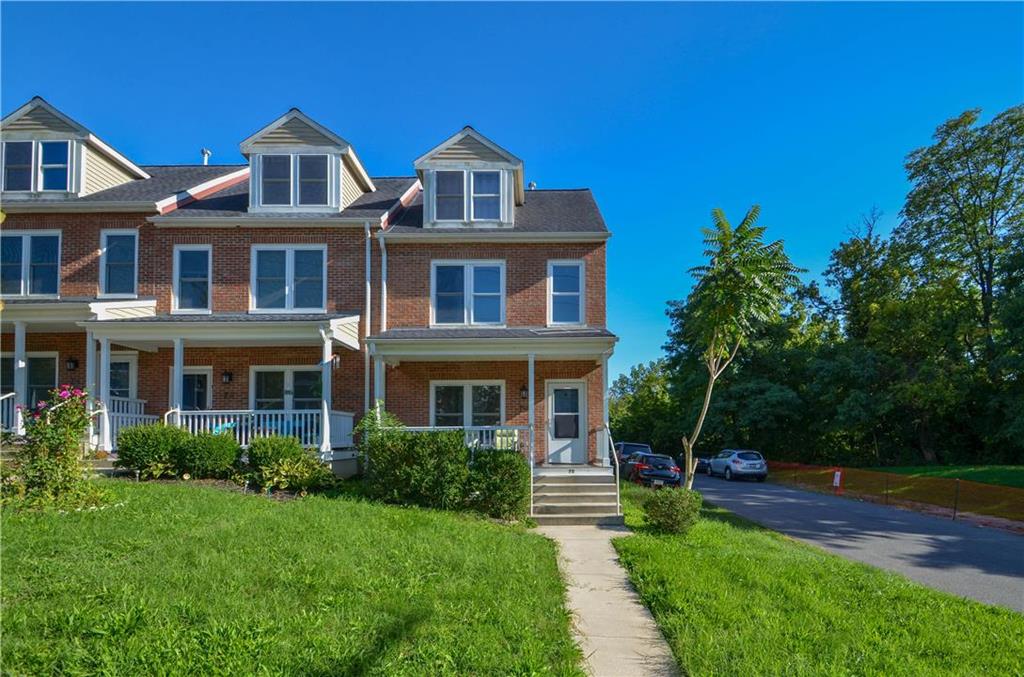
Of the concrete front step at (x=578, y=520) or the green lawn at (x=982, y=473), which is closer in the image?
the concrete front step at (x=578, y=520)

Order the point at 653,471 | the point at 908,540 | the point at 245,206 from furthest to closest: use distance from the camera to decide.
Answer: the point at 653,471, the point at 245,206, the point at 908,540

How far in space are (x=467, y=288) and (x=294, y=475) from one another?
615 centimetres

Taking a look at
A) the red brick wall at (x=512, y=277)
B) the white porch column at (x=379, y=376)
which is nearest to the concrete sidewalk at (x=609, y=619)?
the white porch column at (x=379, y=376)

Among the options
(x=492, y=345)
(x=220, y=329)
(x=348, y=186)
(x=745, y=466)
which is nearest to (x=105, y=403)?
(x=220, y=329)

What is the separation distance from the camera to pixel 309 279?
16.2m

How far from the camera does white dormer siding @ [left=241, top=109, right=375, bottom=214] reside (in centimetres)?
1631

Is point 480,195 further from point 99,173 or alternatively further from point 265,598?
point 265,598

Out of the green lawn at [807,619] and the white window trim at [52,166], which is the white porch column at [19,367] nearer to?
the white window trim at [52,166]

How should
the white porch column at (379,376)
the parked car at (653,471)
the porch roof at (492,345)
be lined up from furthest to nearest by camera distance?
the parked car at (653,471) < the white porch column at (379,376) < the porch roof at (492,345)

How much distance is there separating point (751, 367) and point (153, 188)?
98.6ft

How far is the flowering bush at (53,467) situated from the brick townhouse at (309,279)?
5.99m

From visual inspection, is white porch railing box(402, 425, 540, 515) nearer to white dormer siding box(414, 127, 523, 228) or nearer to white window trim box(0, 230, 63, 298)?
white dormer siding box(414, 127, 523, 228)

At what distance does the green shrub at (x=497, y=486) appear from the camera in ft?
40.1

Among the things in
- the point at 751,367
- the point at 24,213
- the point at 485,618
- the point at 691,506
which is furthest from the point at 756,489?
the point at 24,213
